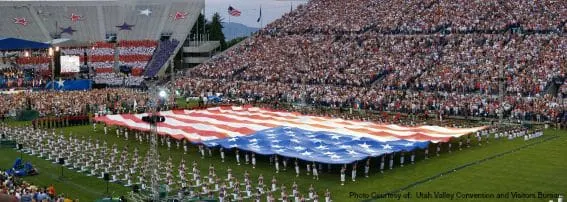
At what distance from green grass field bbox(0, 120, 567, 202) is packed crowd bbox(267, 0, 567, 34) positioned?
942 inches

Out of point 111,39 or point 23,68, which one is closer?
point 23,68

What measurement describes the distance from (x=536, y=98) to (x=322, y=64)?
22399 millimetres

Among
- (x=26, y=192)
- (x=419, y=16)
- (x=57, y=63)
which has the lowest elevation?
(x=26, y=192)

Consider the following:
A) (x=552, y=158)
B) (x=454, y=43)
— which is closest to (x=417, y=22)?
(x=454, y=43)

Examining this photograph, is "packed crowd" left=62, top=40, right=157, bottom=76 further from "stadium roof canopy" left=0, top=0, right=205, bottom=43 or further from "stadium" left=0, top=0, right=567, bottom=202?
"stadium roof canopy" left=0, top=0, right=205, bottom=43

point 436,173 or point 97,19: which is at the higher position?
point 97,19

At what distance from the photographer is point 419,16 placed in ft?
201

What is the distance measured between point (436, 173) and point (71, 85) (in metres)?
48.7

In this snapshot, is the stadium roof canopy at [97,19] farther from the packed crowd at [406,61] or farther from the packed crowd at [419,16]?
the packed crowd at [419,16]

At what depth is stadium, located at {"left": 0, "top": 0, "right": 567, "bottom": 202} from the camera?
24562 millimetres

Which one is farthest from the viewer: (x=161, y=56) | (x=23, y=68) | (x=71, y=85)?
(x=161, y=56)

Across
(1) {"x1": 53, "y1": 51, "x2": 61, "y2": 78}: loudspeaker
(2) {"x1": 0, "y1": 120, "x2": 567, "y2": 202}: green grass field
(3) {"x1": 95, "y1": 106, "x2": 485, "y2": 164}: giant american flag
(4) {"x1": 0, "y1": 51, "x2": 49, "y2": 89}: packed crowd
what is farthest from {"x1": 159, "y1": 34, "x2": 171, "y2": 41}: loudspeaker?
(2) {"x1": 0, "y1": 120, "x2": 567, "y2": 202}: green grass field

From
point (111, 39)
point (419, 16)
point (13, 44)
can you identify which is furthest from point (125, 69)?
point (419, 16)

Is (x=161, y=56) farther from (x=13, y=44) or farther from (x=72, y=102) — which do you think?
(x=72, y=102)
